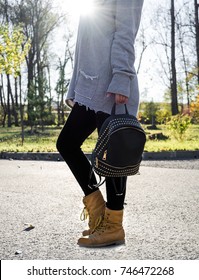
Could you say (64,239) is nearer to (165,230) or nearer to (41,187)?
(165,230)

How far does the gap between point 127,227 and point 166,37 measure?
30.8 metres

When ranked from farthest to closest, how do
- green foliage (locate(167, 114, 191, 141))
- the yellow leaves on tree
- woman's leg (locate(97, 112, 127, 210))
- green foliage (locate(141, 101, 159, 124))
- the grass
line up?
1. green foliage (locate(141, 101, 159, 124))
2. the yellow leaves on tree
3. green foliage (locate(167, 114, 191, 141))
4. the grass
5. woman's leg (locate(97, 112, 127, 210))

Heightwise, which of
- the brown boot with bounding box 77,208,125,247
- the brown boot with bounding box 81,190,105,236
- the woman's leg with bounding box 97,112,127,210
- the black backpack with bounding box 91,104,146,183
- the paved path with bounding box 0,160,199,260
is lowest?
the paved path with bounding box 0,160,199,260

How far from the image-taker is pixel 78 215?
454 cm

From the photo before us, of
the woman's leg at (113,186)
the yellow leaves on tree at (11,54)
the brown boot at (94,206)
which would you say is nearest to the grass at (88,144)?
the yellow leaves on tree at (11,54)

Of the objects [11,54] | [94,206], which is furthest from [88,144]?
[94,206]

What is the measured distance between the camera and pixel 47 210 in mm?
4809

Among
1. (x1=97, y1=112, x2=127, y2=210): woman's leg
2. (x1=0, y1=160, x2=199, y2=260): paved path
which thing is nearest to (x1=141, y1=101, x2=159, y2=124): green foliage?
(x1=0, y1=160, x2=199, y2=260): paved path

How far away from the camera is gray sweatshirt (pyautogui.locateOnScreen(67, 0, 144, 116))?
10.7ft

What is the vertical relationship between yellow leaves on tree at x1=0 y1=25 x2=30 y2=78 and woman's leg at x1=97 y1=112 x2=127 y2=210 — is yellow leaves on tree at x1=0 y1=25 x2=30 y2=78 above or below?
above

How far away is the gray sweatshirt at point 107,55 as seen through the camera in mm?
3270

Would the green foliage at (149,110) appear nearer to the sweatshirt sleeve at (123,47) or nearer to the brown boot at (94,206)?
the brown boot at (94,206)

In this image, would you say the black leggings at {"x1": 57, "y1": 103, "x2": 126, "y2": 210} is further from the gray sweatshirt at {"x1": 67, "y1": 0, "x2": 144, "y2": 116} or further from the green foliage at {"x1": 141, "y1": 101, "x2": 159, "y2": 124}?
the green foliage at {"x1": 141, "y1": 101, "x2": 159, "y2": 124}
